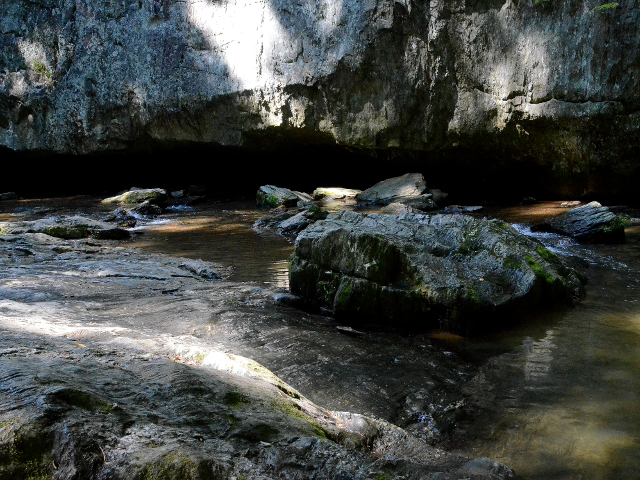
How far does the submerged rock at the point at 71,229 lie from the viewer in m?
8.68

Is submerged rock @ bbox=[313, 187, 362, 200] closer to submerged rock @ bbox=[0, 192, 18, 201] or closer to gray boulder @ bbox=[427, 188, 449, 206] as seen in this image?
gray boulder @ bbox=[427, 188, 449, 206]

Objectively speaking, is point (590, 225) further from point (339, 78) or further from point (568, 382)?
point (339, 78)

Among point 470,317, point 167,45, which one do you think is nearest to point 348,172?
point 167,45

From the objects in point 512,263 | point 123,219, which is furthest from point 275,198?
point 512,263

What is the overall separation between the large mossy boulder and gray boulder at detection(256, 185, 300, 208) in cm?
767

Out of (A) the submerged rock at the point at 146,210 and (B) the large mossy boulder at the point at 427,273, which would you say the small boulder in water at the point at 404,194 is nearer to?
(A) the submerged rock at the point at 146,210

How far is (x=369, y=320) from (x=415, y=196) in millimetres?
7890

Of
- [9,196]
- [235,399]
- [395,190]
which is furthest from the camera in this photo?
[9,196]

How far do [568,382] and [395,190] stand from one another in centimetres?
967

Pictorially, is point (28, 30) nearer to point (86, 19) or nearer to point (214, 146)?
point (86, 19)

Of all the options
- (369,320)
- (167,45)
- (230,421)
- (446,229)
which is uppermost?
(167,45)

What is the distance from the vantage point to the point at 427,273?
14.6 feet

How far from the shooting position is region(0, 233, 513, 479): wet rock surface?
1.65 metres

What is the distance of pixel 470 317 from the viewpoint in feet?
13.7
